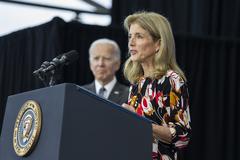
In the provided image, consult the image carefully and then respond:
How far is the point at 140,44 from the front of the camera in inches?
92.1

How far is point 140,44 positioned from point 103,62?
1.93 meters

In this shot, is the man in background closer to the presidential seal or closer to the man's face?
the man's face

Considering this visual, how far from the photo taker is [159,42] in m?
2.37

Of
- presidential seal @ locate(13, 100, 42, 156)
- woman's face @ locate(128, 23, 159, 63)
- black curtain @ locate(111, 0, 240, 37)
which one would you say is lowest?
presidential seal @ locate(13, 100, 42, 156)

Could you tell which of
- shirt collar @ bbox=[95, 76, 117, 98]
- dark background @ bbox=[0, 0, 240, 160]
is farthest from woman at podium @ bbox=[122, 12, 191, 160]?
dark background @ bbox=[0, 0, 240, 160]

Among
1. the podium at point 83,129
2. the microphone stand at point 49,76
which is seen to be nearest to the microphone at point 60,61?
the microphone stand at point 49,76

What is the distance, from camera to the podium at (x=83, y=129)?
1677mm

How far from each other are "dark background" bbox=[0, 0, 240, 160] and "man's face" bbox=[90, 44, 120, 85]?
1.41ft

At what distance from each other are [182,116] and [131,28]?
1.47ft

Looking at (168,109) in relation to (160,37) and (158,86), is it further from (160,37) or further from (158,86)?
(160,37)

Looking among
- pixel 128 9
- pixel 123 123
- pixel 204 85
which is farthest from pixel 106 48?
pixel 123 123

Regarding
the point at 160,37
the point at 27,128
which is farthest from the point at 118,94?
the point at 27,128

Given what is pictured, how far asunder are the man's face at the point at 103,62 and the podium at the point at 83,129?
2313mm

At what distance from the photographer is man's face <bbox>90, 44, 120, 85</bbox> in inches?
167
